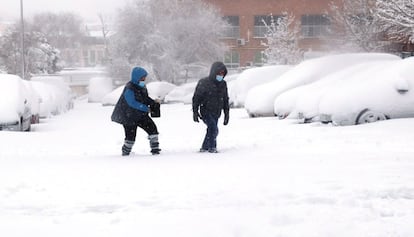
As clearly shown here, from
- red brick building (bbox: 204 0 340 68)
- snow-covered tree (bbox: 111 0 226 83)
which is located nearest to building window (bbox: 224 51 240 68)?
red brick building (bbox: 204 0 340 68)

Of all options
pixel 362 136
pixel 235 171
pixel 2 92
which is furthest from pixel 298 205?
pixel 2 92

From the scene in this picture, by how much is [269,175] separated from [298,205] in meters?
1.26

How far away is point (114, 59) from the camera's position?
42000mm

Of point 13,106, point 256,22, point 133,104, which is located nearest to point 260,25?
point 256,22

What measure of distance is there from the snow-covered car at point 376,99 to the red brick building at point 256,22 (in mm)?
38377

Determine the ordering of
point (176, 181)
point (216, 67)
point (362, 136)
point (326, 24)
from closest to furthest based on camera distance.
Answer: point (176, 181), point (216, 67), point (362, 136), point (326, 24)

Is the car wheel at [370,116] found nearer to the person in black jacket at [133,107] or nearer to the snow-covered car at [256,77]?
the person in black jacket at [133,107]

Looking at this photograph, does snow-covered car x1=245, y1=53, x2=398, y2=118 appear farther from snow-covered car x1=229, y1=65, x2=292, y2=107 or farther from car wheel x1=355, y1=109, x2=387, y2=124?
snow-covered car x1=229, y1=65, x2=292, y2=107

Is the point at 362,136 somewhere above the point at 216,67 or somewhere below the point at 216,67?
below

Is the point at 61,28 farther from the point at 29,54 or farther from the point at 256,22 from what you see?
the point at 256,22

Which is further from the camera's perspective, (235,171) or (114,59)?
(114,59)

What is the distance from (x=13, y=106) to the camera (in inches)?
500

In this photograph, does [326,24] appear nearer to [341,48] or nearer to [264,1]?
[264,1]

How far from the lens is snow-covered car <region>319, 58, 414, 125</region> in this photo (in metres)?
11.1
